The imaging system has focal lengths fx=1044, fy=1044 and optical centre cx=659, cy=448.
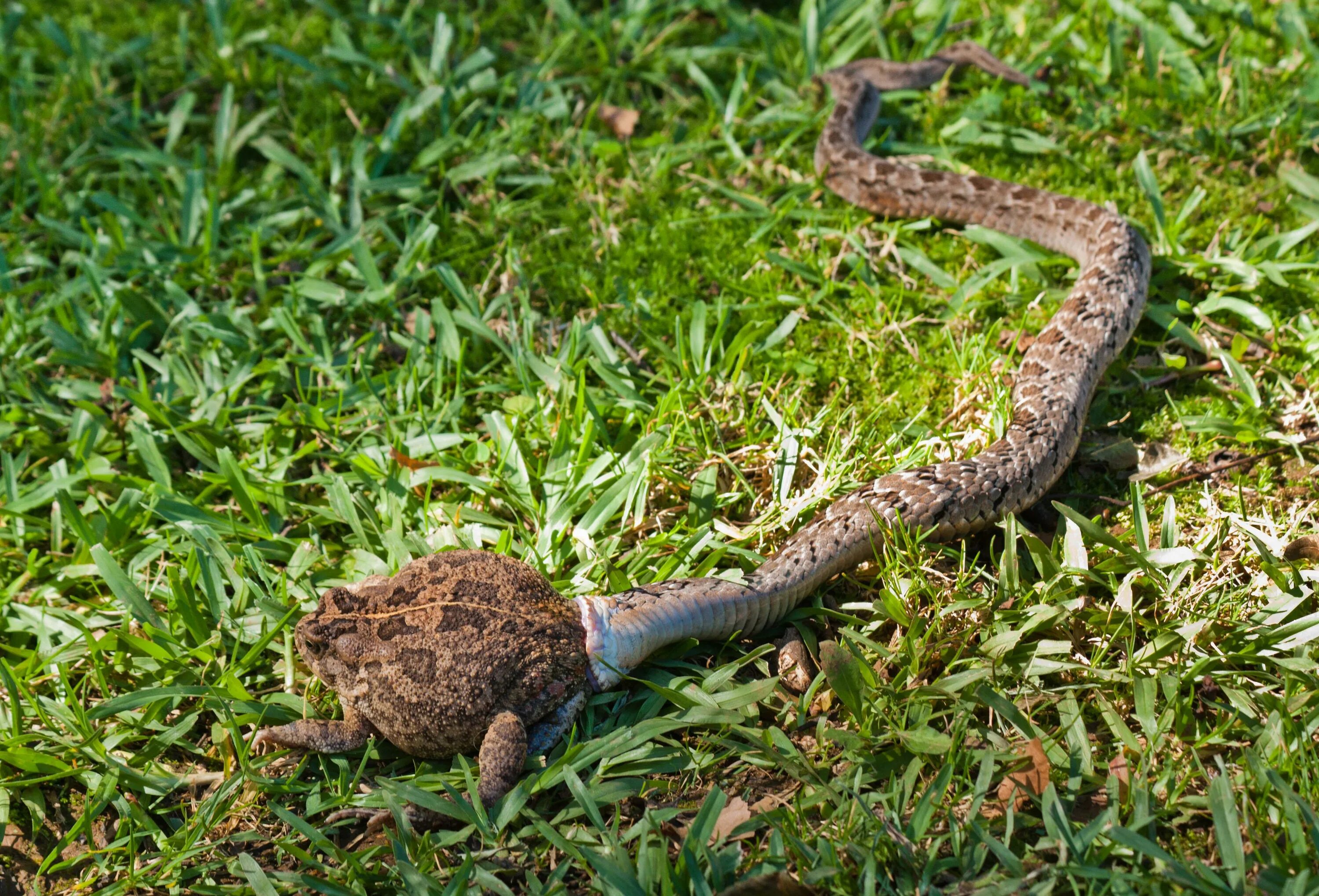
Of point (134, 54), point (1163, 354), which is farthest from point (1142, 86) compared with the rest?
point (134, 54)

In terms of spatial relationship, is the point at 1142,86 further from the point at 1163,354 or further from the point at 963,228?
the point at 1163,354

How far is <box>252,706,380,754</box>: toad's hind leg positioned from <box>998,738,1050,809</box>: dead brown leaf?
6.80ft

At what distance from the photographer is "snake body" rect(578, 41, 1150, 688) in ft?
12.0

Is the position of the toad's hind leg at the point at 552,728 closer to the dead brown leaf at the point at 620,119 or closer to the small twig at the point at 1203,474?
the small twig at the point at 1203,474

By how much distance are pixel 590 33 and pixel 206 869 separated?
5.28 metres

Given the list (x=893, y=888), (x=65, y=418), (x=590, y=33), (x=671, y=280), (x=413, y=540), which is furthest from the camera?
(x=590, y=33)

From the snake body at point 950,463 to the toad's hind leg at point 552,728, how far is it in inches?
5.1

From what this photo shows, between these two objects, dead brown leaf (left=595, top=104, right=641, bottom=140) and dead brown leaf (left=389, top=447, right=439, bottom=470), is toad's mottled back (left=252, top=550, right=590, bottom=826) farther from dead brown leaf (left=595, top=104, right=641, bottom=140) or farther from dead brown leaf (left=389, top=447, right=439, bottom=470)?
dead brown leaf (left=595, top=104, right=641, bottom=140)

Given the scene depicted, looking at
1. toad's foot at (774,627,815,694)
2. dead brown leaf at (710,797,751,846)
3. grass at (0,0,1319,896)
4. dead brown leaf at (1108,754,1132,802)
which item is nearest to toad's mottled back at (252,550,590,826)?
grass at (0,0,1319,896)

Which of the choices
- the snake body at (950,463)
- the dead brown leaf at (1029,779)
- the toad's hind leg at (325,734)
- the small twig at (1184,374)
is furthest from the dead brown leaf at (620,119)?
the dead brown leaf at (1029,779)

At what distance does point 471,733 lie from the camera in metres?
3.39

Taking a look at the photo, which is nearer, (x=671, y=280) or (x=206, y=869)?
(x=206, y=869)

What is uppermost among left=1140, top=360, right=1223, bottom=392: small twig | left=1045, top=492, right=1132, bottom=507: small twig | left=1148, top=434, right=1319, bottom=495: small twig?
left=1140, top=360, right=1223, bottom=392: small twig

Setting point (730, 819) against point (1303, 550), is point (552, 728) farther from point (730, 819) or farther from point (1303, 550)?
point (1303, 550)
